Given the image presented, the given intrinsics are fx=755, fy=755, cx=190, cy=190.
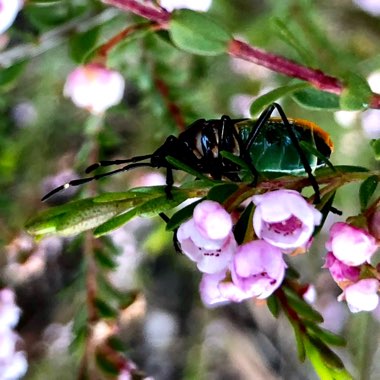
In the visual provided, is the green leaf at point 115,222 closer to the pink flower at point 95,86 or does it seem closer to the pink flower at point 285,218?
the pink flower at point 285,218

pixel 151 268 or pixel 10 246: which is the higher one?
pixel 10 246

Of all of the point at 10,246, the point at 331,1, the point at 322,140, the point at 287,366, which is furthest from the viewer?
the point at 287,366

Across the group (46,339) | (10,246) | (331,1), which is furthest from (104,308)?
(331,1)

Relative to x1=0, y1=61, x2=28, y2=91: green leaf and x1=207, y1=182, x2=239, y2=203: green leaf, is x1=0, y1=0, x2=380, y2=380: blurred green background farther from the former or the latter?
x1=207, y1=182, x2=239, y2=203: green leaf

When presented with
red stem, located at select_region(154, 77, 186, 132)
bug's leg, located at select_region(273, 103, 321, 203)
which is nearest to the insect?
bug's leg, located at select_region(273, 103, 321, 203)

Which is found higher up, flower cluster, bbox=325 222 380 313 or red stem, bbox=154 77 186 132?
flower cluster, bbox=325 222 380 313

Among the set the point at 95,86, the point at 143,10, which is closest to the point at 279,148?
the point at 143,10

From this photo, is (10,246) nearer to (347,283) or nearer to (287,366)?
(347,283)
